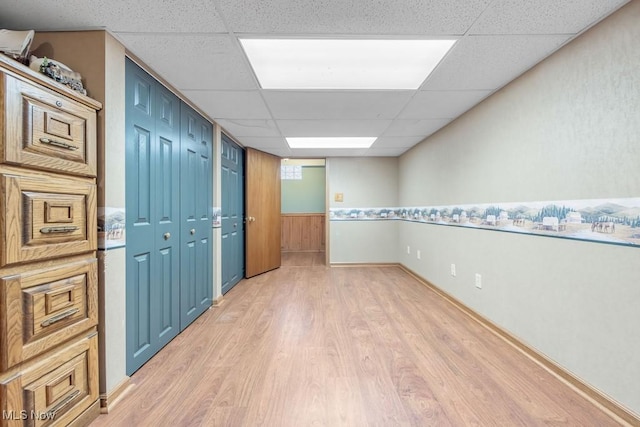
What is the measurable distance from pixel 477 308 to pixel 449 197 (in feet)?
4.00

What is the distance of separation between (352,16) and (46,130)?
1503 millimetres

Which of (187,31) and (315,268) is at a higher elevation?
(187,31)

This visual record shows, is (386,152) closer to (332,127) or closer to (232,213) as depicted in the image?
(332,127)

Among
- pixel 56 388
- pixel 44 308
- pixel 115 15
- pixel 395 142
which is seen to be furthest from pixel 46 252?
pixel 395 142

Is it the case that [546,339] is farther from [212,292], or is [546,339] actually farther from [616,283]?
[212,292]

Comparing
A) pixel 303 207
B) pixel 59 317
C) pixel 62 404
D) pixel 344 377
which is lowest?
pixel 344 377

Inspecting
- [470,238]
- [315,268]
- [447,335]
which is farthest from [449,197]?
[315,268]

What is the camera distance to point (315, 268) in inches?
199

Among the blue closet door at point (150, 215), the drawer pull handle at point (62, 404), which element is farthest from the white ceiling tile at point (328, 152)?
the drawer pull handle at point (62, 404)

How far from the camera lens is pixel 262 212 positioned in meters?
4.52

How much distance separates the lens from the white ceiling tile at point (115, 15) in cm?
134

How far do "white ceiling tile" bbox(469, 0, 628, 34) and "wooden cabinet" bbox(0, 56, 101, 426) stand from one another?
209 cm

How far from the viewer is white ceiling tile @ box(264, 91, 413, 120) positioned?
233cm

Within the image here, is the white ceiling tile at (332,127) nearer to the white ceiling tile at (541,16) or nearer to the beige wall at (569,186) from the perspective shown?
the beige wall at (569,186)
